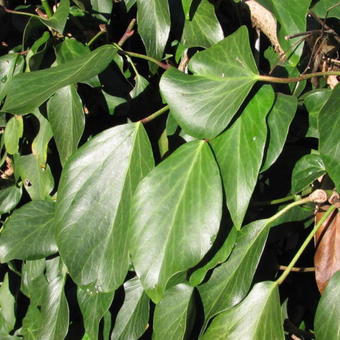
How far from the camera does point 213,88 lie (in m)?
0.85

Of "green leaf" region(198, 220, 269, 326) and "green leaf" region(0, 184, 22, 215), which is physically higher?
"green leaf" region(198, 220, 269, 326)

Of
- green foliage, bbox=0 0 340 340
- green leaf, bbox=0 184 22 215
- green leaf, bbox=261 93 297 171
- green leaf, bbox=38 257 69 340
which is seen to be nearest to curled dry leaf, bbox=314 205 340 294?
green foliage, bbox=0 0 340 340

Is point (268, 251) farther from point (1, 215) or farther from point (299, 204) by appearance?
point (1, 215)

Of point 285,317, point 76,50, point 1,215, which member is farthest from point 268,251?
point 1,215

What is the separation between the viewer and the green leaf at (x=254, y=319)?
86 cm

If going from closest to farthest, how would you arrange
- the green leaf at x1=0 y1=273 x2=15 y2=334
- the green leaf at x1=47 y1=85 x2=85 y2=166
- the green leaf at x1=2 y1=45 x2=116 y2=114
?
the green leaf at x1=2 y1=45 x2=116 y2=114, the green leaf at x1=47 y1=85 x2=85 y2=166, the green leaf at x1=0 y1=273 x2=15 y2=334

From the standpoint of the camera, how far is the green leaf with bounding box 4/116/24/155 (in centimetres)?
120

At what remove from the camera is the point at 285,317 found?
47.8 inches

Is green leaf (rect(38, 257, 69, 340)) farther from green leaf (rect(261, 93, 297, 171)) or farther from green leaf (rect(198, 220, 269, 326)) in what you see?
green leaf (rect(261, 93, 297, 171))

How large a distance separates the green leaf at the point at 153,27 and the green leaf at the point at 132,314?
458 mm

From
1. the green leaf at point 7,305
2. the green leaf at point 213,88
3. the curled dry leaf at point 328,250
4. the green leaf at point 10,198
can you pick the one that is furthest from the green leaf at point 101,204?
A: the green leaf at point 7,305

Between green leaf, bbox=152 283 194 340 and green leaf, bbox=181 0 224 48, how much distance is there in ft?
1.48

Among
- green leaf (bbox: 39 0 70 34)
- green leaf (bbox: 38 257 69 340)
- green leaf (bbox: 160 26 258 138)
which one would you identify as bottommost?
green leaf (bbox: 38 257 69 340)

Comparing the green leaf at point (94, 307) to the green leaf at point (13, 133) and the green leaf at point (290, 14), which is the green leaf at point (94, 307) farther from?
the green leaf at point (290, 14)
